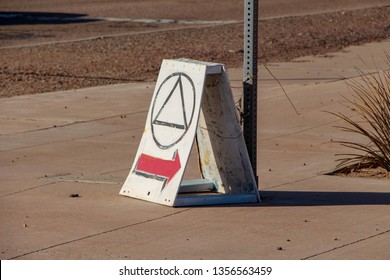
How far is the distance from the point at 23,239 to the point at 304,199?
8.09 feet

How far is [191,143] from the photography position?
8.56 meters

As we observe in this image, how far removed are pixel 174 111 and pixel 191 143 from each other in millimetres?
435

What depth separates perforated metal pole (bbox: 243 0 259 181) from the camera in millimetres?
8898

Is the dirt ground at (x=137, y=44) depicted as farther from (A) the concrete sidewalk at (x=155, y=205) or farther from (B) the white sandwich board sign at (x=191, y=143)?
(B) the white sandwich board sign at (x=191, y=143)

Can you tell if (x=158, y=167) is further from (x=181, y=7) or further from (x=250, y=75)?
(x=181, y=7)

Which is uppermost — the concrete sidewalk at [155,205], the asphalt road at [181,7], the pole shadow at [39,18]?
the asphalt road at [181,7]

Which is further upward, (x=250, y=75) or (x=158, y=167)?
(x=250, y=75)

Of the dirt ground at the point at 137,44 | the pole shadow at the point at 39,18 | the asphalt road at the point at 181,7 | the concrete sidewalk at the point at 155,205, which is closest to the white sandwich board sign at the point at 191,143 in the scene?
the concrete sidewalk at the point at 155,205

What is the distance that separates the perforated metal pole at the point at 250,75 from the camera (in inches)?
350

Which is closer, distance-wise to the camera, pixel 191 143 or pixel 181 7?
pixel 191 143

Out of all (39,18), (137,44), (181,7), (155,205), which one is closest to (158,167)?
(155,205)

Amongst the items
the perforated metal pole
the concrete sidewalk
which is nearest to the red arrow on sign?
the concrete sidewalk

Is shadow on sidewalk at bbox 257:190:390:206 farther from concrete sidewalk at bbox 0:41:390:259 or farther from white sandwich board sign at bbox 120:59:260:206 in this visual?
white sandwich board sign at bbox 120:59:260:206

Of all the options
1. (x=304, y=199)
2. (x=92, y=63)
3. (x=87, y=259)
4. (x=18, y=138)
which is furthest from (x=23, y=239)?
(x=92, y=63)
